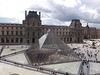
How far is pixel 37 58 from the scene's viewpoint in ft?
94.0

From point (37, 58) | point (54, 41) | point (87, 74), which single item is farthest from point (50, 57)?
point (87, 74)

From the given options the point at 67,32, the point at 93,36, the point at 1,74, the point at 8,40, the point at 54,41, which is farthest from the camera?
the point at 93,36

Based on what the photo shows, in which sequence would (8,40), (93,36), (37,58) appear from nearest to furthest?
(37,58) → (8,40) → (93,36)

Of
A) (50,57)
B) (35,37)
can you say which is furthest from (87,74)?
(35,37)

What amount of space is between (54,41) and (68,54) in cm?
472

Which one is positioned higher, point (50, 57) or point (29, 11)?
point (29, 11)

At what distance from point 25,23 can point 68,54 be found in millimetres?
44620

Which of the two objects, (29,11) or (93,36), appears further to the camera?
(93,36)

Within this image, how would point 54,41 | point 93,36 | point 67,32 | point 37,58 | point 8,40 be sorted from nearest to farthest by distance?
point 37,58 < point 54,41 < point 8,40 < point 67,32 < point 93,36

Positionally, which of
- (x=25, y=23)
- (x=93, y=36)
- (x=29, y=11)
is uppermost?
(x=29, y=11)

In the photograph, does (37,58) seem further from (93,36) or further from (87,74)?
(93,36)

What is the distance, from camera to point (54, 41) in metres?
33.6

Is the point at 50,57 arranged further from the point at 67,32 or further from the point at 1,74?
the point at 67,32

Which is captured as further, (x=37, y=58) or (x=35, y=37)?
(x=35, y=37)
